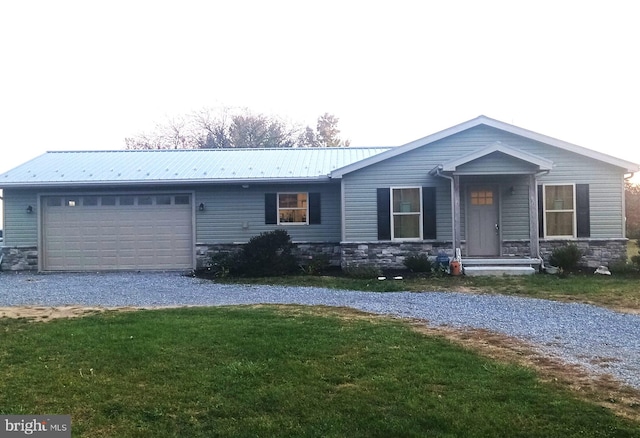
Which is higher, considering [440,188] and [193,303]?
[440,188]

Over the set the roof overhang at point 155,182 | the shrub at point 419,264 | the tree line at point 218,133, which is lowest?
the shrub at point 419,264

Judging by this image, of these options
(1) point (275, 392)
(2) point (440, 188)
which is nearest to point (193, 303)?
(1) point (275, 392)

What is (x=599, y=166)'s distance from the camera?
45.9 ft

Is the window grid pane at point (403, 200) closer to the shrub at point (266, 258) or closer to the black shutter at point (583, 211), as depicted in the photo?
the shrub at point (266, 258)

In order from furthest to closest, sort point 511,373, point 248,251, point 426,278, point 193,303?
point 248,251
point 426,278
point 193,303
point 511,373

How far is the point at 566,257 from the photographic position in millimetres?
13078

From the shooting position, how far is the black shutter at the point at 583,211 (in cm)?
1399

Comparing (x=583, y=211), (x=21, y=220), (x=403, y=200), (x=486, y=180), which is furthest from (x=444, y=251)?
(x=21, y=220)

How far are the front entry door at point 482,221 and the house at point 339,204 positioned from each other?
0.03 metres

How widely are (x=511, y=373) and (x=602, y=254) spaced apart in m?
10.6

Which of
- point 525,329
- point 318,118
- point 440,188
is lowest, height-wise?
point 525,329

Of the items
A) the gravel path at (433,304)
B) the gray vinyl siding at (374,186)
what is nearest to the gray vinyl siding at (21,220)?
the gravel path at (433,304)

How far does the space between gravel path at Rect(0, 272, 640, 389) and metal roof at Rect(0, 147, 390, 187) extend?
9.91 feet

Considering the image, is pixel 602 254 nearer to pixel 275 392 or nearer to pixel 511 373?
pixel 511 373
